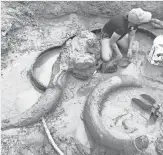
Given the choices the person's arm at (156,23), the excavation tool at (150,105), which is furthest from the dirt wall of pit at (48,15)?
the excavation tool at (150,105)

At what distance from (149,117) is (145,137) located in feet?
2.01

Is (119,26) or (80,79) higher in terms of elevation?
(119,26)

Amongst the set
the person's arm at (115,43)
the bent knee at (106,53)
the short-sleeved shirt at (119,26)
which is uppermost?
the short-sleeved shirt at (119,26)

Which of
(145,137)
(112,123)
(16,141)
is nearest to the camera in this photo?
(145,137)

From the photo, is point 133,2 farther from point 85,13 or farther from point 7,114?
point 7,114

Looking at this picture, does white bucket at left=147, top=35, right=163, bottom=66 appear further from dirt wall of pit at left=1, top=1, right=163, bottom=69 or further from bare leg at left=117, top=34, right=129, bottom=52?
dirt wall of pit at left=1, top=1, right=163, bottom=69

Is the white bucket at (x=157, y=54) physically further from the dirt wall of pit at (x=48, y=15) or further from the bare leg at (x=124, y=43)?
the dirt wall of pit at (x=48, y=15)

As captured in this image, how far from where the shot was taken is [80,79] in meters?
4.22

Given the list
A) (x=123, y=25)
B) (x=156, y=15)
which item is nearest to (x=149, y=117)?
(x=123, y=25)

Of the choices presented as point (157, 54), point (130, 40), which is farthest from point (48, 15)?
point (157, 54)

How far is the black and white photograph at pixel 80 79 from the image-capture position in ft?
11.5

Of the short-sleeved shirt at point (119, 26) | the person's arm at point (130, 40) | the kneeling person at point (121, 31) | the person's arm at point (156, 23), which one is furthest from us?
the person's arm at point (156, 23)

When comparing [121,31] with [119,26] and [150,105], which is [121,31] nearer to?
[119,26]

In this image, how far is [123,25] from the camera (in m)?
4.14
